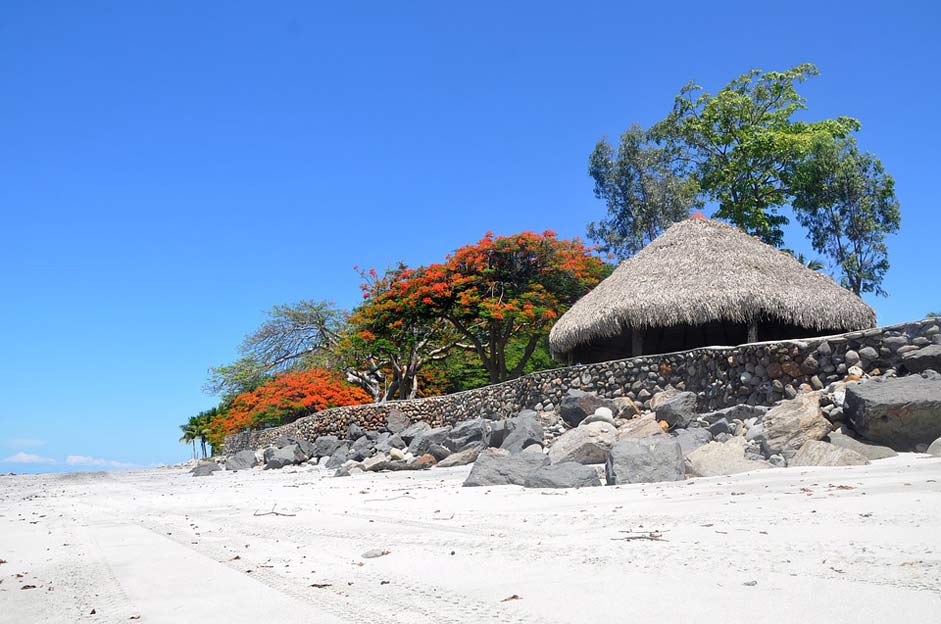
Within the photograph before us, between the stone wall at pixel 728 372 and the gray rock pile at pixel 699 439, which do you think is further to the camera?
the stone wall at pixel 728 372

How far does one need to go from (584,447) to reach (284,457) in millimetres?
9669

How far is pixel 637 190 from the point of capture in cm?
2952

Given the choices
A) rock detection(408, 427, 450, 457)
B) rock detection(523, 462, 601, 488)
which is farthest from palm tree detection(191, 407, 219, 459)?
rock detection(523, 462, 601, 488)

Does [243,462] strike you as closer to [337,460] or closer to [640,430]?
[337,460]

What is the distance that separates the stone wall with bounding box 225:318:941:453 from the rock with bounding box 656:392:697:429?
1088 millimetres

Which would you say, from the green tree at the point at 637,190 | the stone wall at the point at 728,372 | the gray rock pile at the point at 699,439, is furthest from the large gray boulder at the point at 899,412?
the green tree at the point at 637,190

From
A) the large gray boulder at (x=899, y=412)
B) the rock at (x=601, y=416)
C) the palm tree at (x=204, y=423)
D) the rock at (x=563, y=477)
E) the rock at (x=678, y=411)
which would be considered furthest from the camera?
the palm tree at (x=204, y=423)

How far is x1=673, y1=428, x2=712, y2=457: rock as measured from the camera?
26.7 feet

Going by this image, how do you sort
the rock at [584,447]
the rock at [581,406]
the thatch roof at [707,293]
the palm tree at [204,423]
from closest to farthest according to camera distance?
the rock at [584,447], the rock at [581,406], the thatch roof at [707,293], the palm tree at [204,423]

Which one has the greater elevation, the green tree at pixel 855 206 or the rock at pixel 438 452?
the green tree at pixel 855 206

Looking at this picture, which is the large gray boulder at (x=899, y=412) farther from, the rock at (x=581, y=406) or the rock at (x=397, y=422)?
the rock at (x=397, y=422)

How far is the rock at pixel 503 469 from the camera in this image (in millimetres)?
7055

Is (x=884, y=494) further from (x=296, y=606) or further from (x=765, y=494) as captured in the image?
(x=296, y=606)

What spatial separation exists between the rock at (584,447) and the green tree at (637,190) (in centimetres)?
2099
